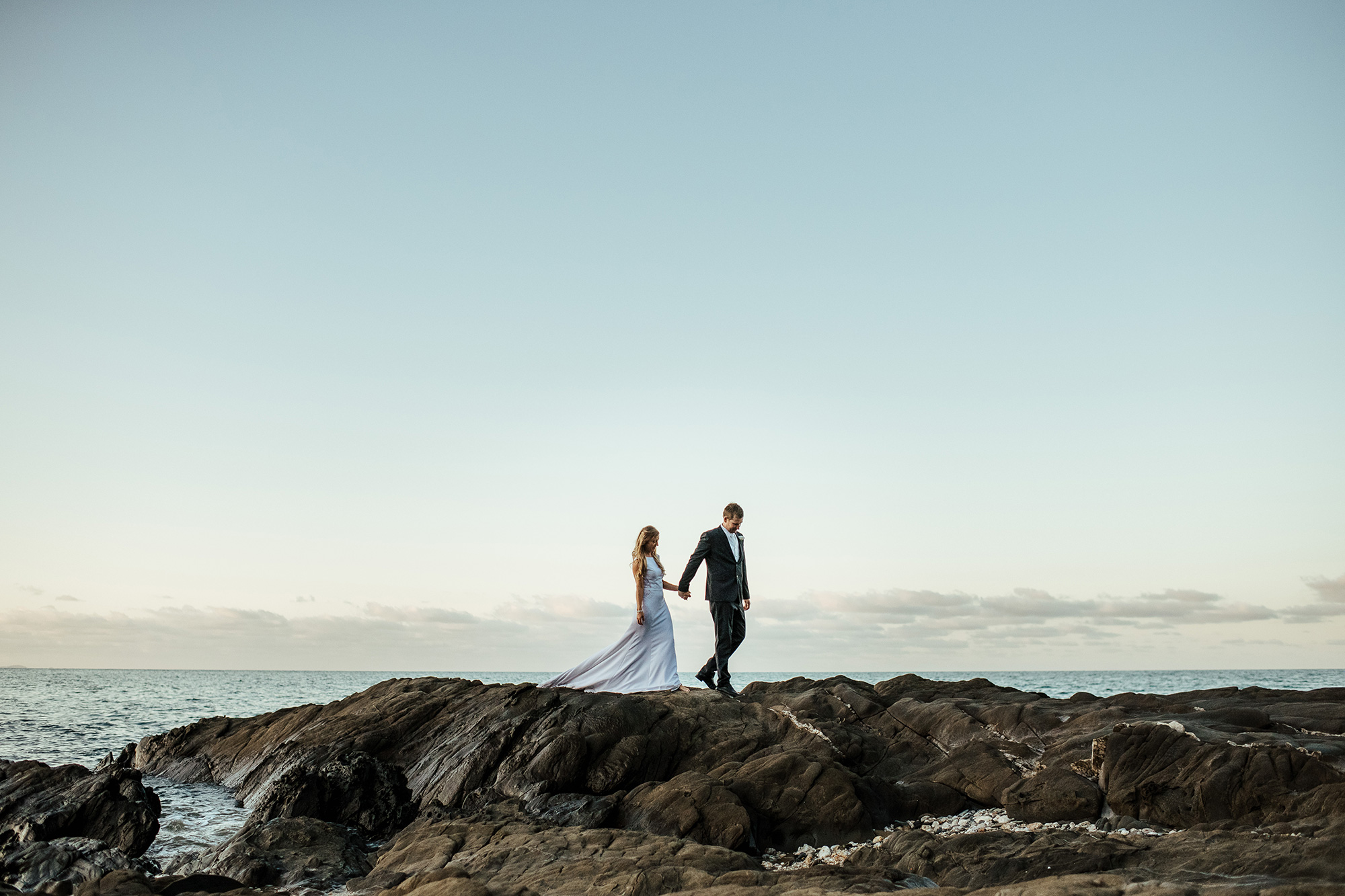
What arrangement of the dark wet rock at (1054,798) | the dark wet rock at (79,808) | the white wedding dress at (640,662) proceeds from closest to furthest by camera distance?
the dark wet rock at (1054,798) < the dark wet rock at (79,808) < the white wedding dress at (640,662)

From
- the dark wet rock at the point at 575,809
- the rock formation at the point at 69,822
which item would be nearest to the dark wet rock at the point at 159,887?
the rock formation at the point at 69,822

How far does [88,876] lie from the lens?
923 cm

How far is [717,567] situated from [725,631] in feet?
3.87

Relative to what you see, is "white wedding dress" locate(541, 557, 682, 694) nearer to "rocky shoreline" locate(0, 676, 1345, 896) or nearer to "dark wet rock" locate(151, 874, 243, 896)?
"rocky shoreline" locate(0, 676, 1345, 896)

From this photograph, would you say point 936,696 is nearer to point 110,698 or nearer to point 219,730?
point 219,730

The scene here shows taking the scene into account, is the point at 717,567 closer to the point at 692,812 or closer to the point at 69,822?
the point at 692,812

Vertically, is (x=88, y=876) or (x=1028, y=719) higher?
(x=1028, y=719)

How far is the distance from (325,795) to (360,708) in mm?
3756

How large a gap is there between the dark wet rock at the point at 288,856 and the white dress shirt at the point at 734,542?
7.62 meters

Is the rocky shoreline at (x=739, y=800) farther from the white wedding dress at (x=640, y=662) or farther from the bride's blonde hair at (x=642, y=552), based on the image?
the bride's blonde hair at (x=642, y=552)

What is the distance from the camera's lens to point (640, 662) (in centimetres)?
1562

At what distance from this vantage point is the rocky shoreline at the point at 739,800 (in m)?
7.38

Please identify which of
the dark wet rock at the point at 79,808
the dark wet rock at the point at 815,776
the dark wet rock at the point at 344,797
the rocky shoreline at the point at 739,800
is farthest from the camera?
the dark wet rock at the point at 344,797

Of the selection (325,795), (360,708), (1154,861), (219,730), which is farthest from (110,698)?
(1154,861)
